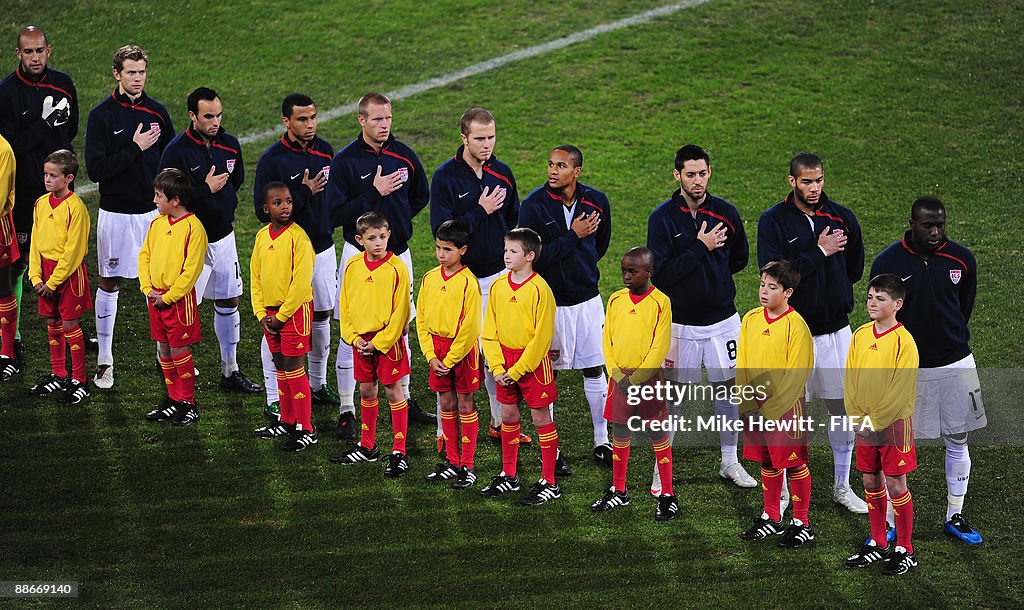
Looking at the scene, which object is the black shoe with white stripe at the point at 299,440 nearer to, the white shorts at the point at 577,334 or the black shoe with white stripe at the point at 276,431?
the black shoe with white stripe at the point at 276,431

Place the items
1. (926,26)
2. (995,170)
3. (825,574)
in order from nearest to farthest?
(825,574) < (995,170) < (926,26)

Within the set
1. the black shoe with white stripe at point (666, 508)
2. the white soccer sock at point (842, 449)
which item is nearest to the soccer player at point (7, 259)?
the black shoe with white stripe at point (666, 508)

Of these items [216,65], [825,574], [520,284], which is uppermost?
[216,65]

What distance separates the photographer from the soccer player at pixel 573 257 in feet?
24.2

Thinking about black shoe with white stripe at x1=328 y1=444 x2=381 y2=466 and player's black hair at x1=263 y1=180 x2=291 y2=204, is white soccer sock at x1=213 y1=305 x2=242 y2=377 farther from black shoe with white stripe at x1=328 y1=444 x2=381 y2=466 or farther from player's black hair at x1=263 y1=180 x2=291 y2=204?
black shoe with white stripe at x1=328 y1=444 x2=381 y2=466

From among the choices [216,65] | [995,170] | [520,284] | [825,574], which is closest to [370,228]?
[520,284]

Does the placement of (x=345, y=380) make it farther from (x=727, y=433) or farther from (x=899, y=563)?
(x=899, y=563)

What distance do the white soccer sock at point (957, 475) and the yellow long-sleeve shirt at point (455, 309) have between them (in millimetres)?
2726

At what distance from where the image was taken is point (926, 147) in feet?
40.6

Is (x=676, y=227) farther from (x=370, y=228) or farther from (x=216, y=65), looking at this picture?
(x=216, y=65)

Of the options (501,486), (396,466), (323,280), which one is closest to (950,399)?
(501,486)

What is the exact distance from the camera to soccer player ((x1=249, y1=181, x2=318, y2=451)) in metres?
7.65

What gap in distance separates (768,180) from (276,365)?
237 inches

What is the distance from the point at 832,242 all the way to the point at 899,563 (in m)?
1.80
